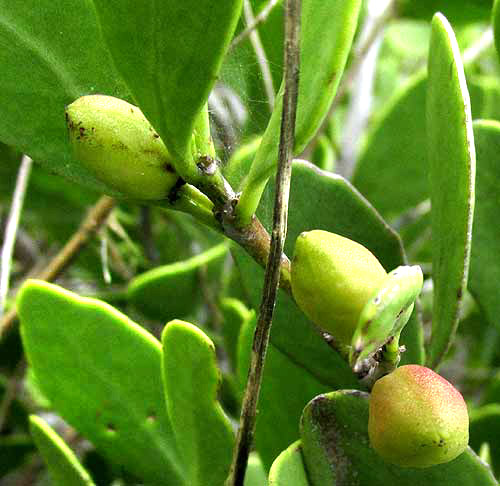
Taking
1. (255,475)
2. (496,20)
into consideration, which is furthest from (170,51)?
(255,475)

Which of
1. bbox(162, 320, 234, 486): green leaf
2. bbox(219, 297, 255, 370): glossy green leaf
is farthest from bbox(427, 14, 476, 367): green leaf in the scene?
bbox(219, 297, 255, 370): glossy green leaf

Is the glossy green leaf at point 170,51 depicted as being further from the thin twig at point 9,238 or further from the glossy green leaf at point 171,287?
the glossy green leaf at point 171,287

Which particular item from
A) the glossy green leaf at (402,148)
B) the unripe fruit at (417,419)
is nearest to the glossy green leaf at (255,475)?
the unripe fruit at (417,419)

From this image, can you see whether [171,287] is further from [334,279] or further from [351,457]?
[334,279]

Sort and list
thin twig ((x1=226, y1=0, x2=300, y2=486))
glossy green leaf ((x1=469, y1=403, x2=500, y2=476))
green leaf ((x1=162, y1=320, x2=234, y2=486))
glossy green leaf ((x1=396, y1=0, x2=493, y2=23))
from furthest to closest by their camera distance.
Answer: glossy green leaf ((x1=396, y1=0, x2=493, y2=23))
glossy green leaf ((x1=469, y1=403, x2=500, y2=476))
green leaf ((x1=162, y1=320, x2=234, y2=486))
thin twig ((x1=226, y1=0, x2=300, y2=486))

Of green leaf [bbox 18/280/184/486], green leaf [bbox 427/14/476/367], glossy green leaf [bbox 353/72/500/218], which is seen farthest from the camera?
glossy green leaf [bbox 353/72/500/218]

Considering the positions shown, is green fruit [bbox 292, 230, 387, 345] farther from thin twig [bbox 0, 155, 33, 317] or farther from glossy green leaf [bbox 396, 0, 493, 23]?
glossy green leaf [bbox 396, 0, 493, 23]

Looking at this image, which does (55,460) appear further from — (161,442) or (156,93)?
(156,93)
